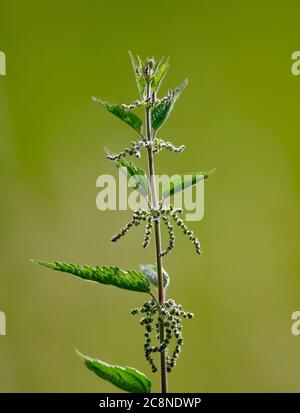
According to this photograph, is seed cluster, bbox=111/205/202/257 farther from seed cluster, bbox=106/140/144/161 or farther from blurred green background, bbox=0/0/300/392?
blurred green background, bbox=0/0/300/392

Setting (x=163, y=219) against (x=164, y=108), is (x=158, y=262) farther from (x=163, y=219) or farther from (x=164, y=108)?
(x=164, y=108)

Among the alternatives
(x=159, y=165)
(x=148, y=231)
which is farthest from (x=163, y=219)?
(x=159, y=165)

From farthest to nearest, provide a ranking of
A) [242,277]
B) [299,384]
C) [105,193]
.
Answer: [242,277]
[299,384]
[105,193]

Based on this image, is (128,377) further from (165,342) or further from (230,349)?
(230,349)

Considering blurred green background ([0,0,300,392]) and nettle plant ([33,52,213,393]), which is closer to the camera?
nettle plant ([33,52,213,393])

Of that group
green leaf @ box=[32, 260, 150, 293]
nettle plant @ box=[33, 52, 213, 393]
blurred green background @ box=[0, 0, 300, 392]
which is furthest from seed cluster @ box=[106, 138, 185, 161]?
blurred green background @ box=[0, 0, 300, 392]

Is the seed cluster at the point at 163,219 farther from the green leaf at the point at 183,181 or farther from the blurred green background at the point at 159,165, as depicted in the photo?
the blurred green background at the point at 159,165

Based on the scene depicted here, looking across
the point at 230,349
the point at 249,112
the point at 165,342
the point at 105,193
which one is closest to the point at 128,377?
the point at 165,342
